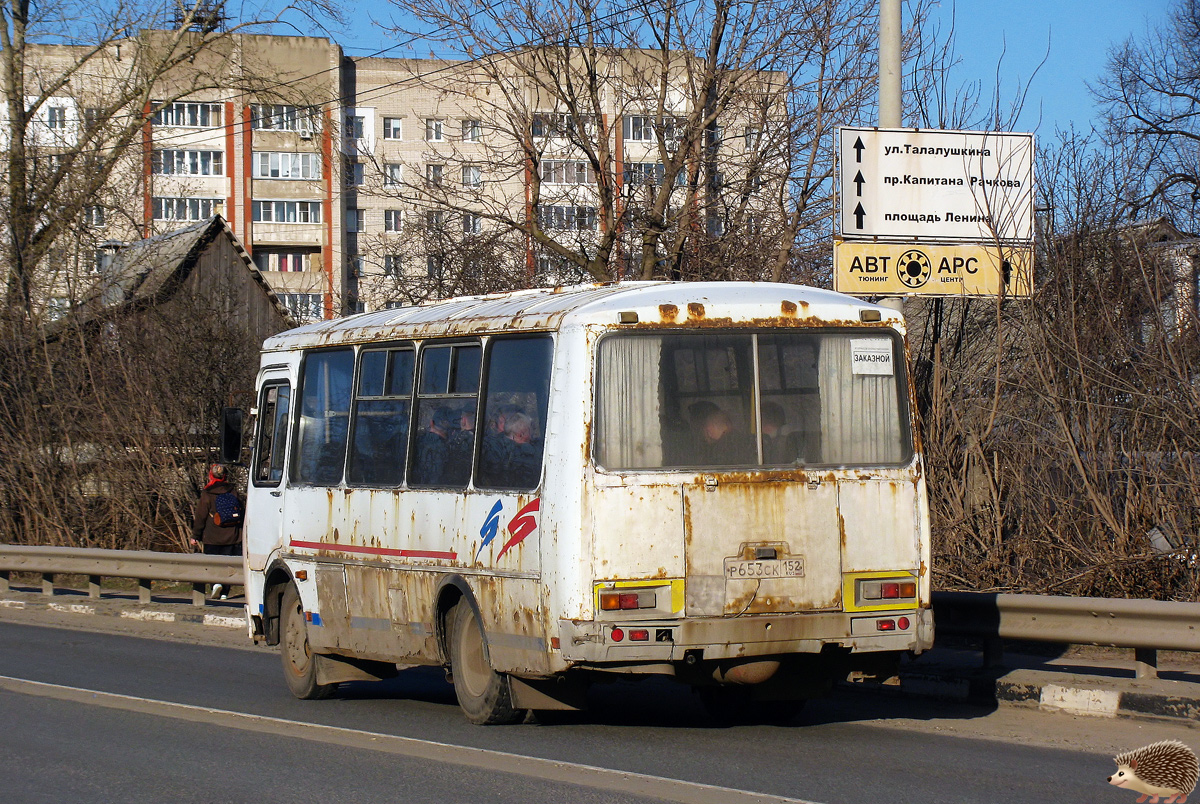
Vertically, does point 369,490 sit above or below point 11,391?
below

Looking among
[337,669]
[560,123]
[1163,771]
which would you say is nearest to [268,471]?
[337,669]

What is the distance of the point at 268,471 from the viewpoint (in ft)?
37.0

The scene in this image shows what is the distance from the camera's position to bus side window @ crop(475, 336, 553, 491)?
8.00 meters

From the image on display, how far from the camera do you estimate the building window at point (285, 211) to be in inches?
2938

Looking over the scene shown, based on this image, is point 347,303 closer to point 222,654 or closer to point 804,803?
point 222,654

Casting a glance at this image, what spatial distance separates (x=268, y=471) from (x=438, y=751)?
4085mm

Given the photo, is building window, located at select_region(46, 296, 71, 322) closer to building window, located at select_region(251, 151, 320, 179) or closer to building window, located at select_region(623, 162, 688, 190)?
building window, located at select_region(623, 162, 688, 190)

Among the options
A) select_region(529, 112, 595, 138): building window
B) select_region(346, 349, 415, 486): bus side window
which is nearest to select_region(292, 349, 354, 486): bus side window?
select_region(346, 349, 415, 486): bus side window

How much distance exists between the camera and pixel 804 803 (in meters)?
6.26

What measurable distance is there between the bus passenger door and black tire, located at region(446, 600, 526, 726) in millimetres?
2706

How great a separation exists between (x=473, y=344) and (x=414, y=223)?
38.5ft

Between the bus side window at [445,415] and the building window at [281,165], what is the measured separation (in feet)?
220

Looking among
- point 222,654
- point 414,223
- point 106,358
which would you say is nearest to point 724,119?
point 414,223

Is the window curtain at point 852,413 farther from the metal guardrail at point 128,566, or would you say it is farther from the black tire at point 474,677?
the metal guardrail at point 128,566
